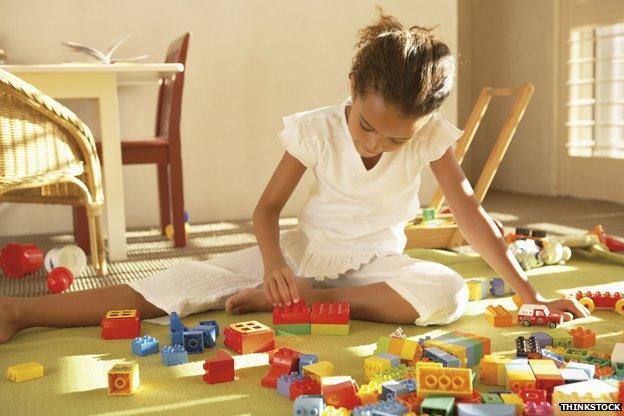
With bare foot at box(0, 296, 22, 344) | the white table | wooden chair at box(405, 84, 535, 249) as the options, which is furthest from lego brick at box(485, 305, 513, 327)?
the white table

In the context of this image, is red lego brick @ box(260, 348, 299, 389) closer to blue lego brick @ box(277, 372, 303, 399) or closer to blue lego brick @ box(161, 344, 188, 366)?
blue lego brick @ box(277, 372, 303, 399)

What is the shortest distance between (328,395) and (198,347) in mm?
343

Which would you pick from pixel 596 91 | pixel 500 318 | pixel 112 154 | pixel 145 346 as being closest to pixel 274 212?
pixel 145 346

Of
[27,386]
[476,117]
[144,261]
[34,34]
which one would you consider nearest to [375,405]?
[27,386]

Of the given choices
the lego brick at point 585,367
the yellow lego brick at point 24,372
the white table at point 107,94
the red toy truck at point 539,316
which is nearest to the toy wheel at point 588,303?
the red toy truck at point 539,316

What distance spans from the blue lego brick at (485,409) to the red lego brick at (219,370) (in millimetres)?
356

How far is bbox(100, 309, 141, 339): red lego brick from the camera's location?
4.27 ft

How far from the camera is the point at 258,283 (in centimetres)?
148

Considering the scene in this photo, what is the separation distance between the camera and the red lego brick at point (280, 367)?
1.04 meters

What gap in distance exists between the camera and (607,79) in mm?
3283

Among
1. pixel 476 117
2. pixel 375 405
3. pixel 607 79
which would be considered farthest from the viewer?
pixel 607 79

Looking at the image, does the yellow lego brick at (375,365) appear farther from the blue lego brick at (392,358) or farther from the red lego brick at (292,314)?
the red lego brick at (292,314)

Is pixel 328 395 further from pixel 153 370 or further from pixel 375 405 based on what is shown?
pixel 153 370

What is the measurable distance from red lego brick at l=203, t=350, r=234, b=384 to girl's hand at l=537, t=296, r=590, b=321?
587 mm
